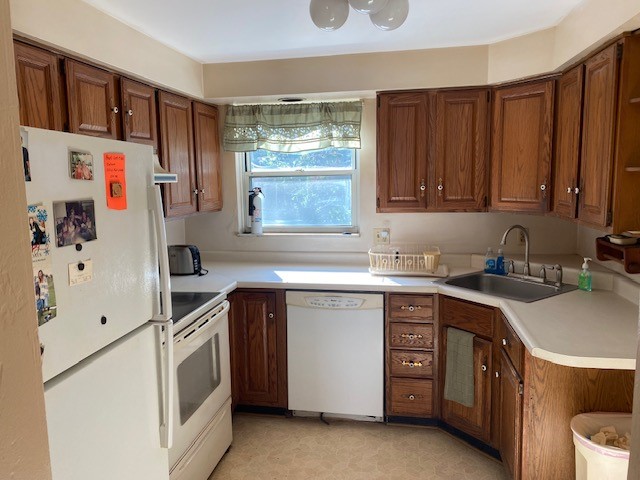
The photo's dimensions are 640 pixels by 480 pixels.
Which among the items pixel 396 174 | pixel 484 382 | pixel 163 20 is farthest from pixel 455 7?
pixel 484 382

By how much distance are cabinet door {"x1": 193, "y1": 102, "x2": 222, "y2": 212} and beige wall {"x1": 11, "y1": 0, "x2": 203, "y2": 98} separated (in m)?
0.28

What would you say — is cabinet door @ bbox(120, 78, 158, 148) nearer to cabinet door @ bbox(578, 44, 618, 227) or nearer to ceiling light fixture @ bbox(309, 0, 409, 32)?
ceiling light fixture @ bbox(309, 0, 409, 32)

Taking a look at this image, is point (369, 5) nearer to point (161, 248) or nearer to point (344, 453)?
point (161, 248)

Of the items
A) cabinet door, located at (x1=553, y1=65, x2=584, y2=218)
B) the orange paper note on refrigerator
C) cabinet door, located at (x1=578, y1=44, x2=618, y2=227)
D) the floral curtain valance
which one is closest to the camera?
the orange paper note on refrigerator

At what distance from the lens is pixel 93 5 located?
208 centimetres

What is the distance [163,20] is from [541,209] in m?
2.23

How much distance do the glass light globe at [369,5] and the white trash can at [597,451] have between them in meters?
1.74

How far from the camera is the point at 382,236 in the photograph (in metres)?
3.38

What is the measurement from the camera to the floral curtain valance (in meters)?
3.26

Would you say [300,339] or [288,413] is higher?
[300,339]

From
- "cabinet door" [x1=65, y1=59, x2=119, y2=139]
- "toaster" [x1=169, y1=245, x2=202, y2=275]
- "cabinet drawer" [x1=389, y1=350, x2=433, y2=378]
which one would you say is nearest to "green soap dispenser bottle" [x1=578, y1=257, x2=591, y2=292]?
"cabinet drawer" [x1=389, y1=350, x2=433, y2=378]

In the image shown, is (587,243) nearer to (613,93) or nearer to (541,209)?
(541,209)

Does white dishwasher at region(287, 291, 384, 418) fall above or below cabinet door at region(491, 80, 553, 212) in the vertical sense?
below

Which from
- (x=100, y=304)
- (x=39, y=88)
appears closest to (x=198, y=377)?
(x=100, y=304)
